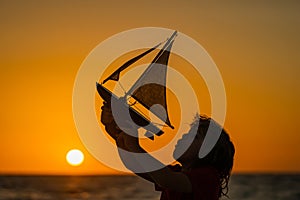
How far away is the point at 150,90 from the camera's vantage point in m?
4.93

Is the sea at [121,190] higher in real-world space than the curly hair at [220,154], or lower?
lower

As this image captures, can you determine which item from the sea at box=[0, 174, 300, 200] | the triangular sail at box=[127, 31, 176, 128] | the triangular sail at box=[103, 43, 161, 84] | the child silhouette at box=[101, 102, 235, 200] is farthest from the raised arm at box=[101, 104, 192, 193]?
the sea at box=[0, 174, 300, 200]

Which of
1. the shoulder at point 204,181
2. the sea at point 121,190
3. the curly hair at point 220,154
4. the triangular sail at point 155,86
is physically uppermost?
the triangular sail at point 155,86

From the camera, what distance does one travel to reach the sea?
4028 cm

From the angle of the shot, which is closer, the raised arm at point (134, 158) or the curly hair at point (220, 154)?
the raised arm at point (134, 158)

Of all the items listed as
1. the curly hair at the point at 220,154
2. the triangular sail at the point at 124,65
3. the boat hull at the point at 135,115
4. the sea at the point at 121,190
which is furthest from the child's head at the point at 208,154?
the sea at the point at 121,190

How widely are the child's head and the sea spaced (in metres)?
31.7

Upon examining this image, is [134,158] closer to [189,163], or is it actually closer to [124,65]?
[189,163]

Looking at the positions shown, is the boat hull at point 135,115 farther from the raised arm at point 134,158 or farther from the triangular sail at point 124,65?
the triangular sail at point 124,65

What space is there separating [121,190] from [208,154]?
43.3 metres

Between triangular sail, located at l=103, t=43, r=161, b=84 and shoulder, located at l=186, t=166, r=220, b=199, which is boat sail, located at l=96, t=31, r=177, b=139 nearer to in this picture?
triangular sail, located at l=103, t=43, r=161, b=84

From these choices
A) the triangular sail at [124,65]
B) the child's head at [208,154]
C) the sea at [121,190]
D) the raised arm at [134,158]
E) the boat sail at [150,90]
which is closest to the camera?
the raised arm at [134,158]

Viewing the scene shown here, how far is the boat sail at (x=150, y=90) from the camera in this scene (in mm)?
4070

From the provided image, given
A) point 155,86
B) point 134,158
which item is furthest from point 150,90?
point 134,158
